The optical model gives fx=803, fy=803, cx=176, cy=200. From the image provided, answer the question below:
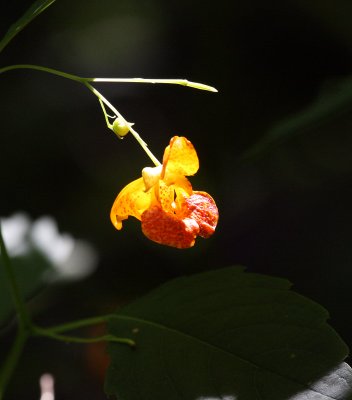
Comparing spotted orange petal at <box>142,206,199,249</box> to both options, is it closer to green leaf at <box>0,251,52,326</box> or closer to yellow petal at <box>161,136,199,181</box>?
yellow petal at <box>161,136,199,181</box>

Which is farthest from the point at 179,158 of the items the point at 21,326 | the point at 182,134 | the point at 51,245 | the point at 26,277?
the point at 182,134

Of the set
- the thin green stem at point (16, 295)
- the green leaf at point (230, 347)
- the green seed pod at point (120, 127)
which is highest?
the green seed pod at point (120, 127)

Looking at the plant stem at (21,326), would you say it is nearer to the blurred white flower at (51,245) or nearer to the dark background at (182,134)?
the blurred white flower at (51,245)

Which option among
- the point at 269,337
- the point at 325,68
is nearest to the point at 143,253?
the point at 325,68

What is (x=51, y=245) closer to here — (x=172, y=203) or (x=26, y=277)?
(x=26, y=277)

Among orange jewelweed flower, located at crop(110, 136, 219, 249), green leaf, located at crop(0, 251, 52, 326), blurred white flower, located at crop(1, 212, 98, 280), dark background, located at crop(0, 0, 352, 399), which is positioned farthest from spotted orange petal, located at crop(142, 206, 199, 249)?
dark background, located at crop(0, 0, 352, 399)

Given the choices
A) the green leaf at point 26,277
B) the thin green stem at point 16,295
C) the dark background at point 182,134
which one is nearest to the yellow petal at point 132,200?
the thin green stem at point 16,295
